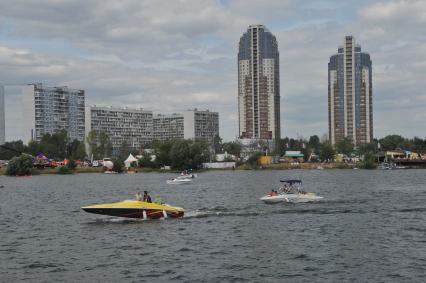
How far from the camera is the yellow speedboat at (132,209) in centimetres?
5597

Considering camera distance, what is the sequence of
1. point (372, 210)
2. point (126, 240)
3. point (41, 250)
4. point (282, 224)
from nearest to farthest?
point (41, 250)
point (126, 240)
point (282, 224)
point (372, 210)

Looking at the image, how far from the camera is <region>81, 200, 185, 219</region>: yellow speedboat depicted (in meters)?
56.0

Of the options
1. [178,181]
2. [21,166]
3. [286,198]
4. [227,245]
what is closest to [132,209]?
[227,245]

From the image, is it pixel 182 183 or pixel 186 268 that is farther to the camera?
pixel 182 183

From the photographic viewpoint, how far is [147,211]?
56.9m

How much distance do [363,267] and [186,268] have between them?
422 inches

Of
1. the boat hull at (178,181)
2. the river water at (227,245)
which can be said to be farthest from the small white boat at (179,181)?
the river water at (227,245)

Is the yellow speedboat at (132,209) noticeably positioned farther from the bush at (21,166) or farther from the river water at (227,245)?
the bush at (21,166)

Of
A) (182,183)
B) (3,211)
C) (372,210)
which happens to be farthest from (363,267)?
(182,183)

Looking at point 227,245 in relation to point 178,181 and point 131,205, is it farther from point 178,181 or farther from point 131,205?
point 178,181

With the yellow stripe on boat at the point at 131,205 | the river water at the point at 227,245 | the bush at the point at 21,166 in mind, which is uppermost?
the bush at the point at 21,166

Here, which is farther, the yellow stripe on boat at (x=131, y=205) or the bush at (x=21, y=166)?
the bush at (x=21, y=166)

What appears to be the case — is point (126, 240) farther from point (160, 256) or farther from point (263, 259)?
point (263, 259)

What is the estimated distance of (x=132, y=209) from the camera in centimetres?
5616
